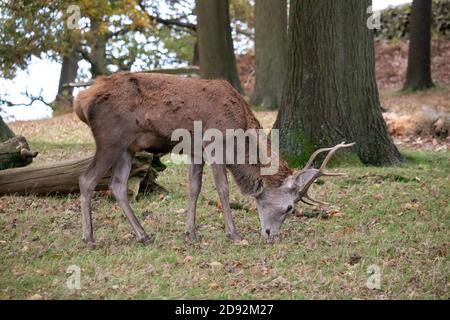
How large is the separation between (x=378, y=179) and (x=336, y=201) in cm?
111

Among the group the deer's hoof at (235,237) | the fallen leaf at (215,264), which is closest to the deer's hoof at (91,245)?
the fallen leaf at (215,264)

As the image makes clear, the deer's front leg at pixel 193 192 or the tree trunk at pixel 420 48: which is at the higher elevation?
the tree trunk at pixel 420 48

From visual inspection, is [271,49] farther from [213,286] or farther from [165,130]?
[213,286]

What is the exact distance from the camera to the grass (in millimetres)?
6680

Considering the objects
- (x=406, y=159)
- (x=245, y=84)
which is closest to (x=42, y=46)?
(x=245, y=84)

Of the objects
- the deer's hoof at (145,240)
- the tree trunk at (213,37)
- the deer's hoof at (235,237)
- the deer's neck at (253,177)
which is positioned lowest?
the deer's hoof at (235,237)

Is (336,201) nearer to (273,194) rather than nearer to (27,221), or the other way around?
(273,194)

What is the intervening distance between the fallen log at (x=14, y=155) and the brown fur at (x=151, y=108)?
2.32 meters

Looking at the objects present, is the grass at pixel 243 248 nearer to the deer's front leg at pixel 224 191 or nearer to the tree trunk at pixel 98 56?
the deer's front leg at pixel 224 191

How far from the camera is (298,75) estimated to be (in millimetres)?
11719

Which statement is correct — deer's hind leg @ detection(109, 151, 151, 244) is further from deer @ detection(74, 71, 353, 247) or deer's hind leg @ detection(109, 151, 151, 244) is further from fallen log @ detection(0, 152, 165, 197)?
fallen log @ detection(0, 152, 165, 197)

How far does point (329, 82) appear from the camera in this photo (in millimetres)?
11570

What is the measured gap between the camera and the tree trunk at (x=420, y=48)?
21328 mm

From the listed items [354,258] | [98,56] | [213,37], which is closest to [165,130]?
[354,258]
